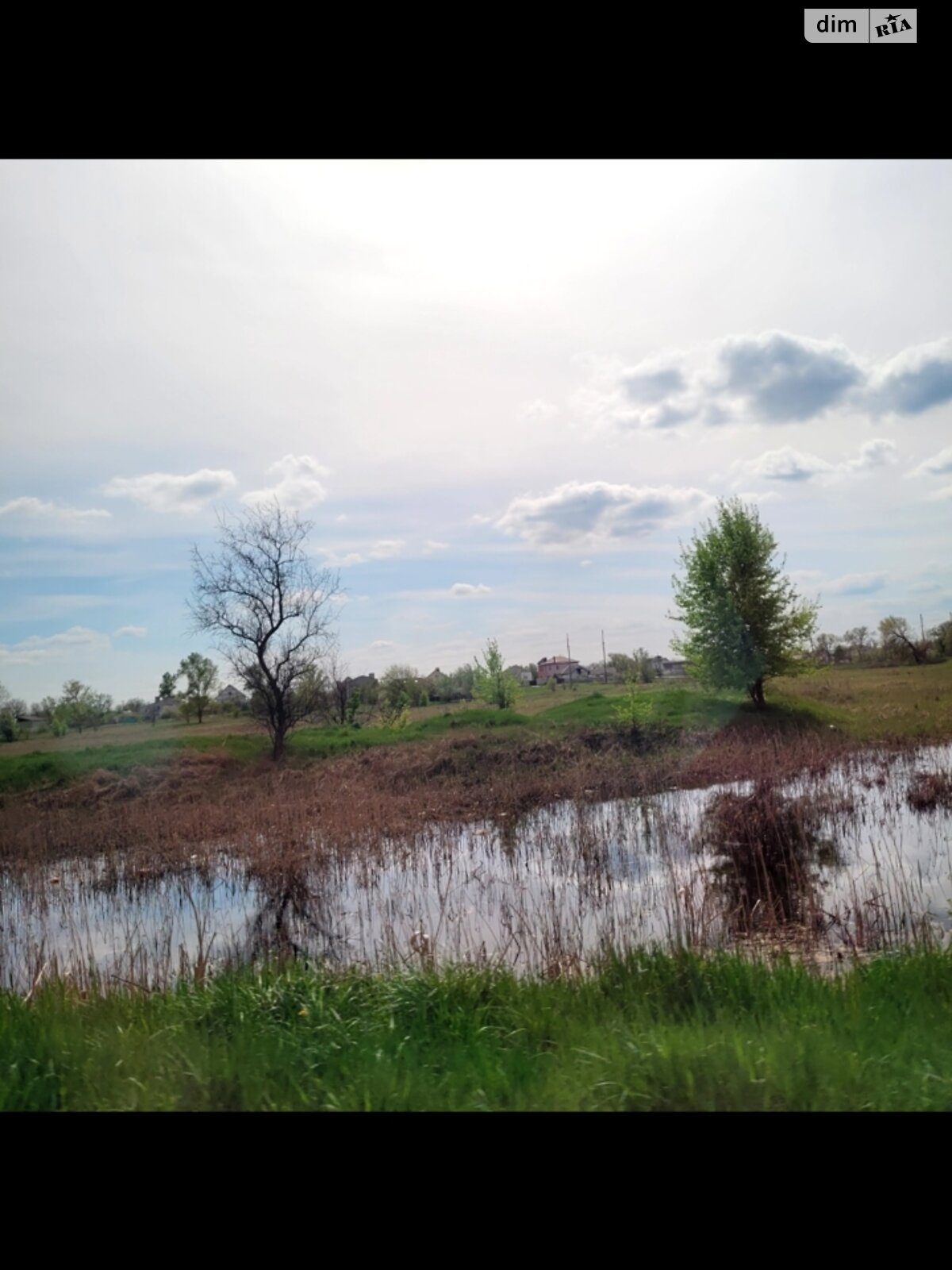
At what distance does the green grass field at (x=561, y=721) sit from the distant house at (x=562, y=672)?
2.07 ft

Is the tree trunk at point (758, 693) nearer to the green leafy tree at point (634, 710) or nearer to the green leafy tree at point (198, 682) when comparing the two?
the green leafy tree at point (634, 710)

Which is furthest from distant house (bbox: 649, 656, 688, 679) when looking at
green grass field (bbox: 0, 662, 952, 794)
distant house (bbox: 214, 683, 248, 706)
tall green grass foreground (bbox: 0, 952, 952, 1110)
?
tall green grass foreground (bbox: 0, 952, 952, 1110)

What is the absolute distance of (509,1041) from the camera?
13.0 feet

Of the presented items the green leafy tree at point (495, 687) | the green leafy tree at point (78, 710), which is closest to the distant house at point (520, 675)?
the green leafy tree at point (495, 687)

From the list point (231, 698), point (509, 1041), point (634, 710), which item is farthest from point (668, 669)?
point (509, 1041)

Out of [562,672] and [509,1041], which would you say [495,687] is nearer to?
[562,672]

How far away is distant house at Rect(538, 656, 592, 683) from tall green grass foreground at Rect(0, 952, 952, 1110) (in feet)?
34.1

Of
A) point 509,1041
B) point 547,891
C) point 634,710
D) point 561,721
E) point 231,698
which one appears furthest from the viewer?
point 561,721

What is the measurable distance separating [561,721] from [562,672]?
1614 millimetres

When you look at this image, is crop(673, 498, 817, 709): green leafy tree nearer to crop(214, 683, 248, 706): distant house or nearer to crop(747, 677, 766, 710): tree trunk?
crop(747, 677, 766, 710): tree trunk

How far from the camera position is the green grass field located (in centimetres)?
1314

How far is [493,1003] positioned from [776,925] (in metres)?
2.80

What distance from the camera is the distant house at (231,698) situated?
12.8m
